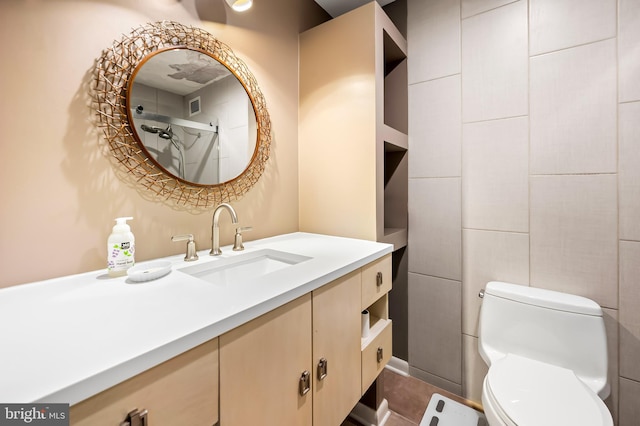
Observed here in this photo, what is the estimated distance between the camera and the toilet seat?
891 mm

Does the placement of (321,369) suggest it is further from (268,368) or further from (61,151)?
(61,151)

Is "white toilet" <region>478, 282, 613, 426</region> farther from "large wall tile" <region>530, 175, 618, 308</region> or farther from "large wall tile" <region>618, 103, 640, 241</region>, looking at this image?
"large wall tile" <region>618, 103, 640, 241</region>

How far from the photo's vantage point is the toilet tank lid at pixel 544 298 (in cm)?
116

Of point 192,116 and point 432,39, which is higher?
point 432,39

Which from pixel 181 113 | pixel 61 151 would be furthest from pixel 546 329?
pixel 61 151

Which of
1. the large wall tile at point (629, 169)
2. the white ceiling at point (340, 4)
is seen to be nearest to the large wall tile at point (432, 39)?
the white ceiling at point (340, 4)

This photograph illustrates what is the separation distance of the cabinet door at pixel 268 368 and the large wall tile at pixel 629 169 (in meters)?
1.43

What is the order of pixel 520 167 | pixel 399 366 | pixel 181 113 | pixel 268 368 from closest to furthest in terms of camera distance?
pixel 268 368, pixel 181 113, pixel 520 167, pixel 399 366

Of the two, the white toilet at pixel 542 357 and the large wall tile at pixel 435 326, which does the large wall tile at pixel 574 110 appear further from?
the large wall tile at pixel 435 326

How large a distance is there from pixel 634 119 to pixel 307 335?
1617mm

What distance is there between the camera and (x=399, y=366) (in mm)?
1795

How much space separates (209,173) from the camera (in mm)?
1218

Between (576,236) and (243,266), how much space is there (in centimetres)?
156

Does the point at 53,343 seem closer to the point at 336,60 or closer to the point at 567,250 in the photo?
the point at 336,60
